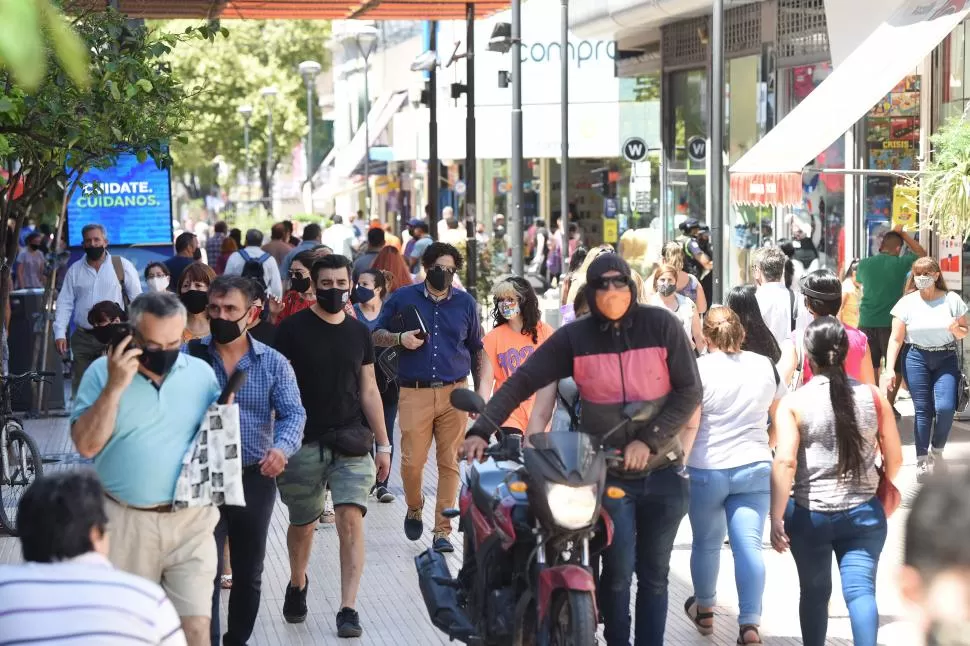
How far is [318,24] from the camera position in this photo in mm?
65500

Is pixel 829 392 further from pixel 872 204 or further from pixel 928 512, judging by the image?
pixel 872 204

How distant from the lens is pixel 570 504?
5371 mm

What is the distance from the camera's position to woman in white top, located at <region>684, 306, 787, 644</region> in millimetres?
7129

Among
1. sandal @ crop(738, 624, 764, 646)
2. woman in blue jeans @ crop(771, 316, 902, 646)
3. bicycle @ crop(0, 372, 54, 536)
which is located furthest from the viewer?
bicycle @ crop(0, 372, 54, 536)

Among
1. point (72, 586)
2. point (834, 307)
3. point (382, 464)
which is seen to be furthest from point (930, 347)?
point (72, 586)

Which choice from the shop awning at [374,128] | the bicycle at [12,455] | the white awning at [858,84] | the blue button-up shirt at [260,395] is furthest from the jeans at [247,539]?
the shop awning at [374,128]

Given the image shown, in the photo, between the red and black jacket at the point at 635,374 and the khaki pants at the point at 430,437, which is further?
the khaki pants at the point at 430,437

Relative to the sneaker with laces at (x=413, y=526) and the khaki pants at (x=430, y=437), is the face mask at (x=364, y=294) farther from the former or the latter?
the sneaker with laces at (x=413, y=526)

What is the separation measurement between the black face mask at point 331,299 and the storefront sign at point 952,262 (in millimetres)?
8925

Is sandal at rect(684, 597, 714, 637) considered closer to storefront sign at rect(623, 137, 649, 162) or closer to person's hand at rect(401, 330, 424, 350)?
person's hand at rect(401, 330, 424, 350)

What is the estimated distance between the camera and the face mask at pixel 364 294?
10898 millimetres

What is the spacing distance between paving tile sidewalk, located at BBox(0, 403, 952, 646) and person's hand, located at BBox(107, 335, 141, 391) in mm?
2604

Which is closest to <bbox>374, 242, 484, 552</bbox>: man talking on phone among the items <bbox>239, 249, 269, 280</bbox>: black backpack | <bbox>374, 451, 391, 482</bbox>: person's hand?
<bbox>374, 451, 391, 482</bbox>: person's hand

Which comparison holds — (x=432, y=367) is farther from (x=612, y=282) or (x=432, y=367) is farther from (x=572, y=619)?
(x=572, y=619)
